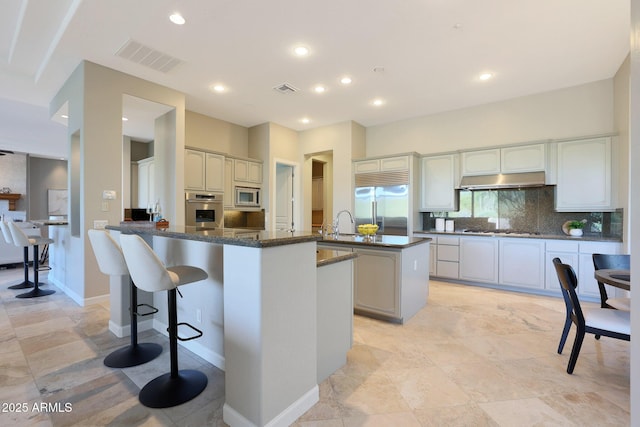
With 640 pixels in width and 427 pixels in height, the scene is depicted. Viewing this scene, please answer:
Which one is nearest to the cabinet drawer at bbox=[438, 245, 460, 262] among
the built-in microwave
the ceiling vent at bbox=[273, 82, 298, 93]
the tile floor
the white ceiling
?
the tile floor

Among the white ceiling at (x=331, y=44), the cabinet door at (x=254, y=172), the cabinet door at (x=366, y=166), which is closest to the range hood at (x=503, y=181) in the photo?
the white ceiling at (x=331, y=44)

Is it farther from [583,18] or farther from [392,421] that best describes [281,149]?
[392,421]

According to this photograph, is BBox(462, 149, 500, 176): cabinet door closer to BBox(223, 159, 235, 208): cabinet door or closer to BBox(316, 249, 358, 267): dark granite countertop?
BBox(316, 249, 358, 267): dark granite countertop

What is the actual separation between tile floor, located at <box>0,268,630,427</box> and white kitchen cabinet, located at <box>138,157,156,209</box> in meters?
2.99

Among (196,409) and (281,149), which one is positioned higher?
(281,149)

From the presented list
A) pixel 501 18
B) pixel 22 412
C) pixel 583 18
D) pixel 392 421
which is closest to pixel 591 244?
pixel 583 18

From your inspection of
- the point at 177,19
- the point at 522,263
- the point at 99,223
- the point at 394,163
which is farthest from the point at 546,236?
the point at 99,223

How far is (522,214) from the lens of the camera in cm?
485

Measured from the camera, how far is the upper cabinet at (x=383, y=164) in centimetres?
533

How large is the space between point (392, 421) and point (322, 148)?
533 cm

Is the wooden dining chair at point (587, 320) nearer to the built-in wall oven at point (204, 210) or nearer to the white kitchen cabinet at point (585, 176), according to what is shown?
the white kitchen cabinet at point (585, 176)

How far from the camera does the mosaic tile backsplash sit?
4.29 metres

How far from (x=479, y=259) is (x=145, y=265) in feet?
15.1

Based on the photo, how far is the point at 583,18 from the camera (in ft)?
9.51
